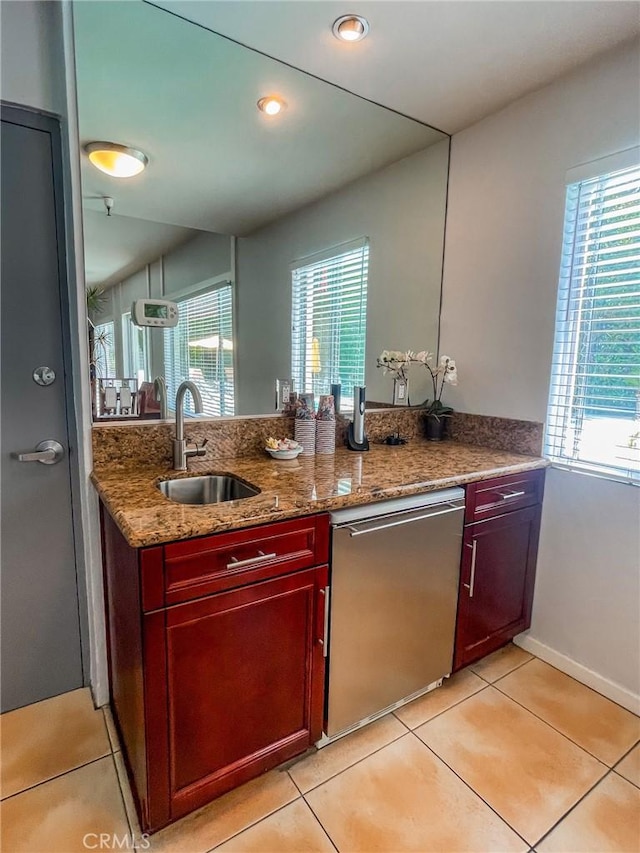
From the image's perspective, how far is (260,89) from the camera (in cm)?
179

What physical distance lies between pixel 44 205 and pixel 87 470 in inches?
37.3

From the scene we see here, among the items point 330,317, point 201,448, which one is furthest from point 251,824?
point 330,317

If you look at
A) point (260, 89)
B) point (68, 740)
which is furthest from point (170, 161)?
point (68, 740)

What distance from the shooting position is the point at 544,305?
199 cm

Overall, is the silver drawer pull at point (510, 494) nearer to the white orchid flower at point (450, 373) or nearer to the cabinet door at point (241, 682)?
the white orchid flower at point (450, 373)

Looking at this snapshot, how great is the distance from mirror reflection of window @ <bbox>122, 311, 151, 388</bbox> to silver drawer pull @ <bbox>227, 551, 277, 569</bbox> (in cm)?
85

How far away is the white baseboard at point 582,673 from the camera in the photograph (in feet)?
5.81

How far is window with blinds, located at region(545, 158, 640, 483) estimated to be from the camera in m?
1.73

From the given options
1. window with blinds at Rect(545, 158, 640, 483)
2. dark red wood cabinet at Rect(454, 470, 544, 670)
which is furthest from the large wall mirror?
dark red wood cabinet at Rect(454, 470, 544, 670)

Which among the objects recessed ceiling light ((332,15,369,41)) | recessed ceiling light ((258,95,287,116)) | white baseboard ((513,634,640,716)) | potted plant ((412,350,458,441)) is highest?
recessed ceiling light ((332,15,369,41))

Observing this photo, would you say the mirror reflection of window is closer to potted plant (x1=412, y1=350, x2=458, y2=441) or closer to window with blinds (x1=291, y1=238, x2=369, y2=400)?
window with blinds (x1=291, y1=238, x2=369, y2=400)

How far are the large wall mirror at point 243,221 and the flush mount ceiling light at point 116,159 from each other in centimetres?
3

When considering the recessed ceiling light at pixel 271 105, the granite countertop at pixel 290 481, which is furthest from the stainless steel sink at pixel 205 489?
the recessed ceiling light at pixel 271 105

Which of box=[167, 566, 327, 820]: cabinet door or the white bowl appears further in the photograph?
the white bowl
